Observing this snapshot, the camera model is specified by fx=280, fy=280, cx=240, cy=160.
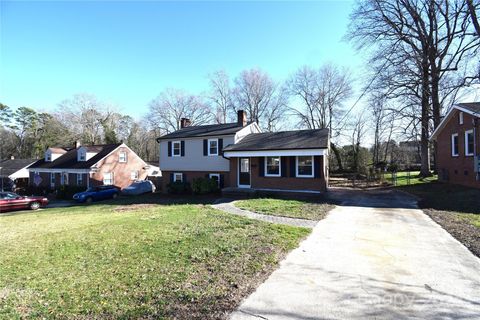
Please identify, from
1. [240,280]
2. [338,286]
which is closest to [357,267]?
[338,286]

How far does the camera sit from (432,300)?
13.5 ft

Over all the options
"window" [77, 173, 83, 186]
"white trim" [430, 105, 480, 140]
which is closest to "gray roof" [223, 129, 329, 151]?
"white trim" [430, 105, 480, 140]

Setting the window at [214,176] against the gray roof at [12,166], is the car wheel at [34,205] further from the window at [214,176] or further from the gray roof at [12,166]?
the gray roof at [12,166]

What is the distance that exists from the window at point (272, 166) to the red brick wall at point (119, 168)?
2022 cm

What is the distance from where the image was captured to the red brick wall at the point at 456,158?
708 inches

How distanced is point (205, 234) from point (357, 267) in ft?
13.0

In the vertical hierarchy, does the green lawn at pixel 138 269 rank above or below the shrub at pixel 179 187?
below

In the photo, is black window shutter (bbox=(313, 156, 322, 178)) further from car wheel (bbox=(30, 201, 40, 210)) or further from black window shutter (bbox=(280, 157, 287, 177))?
car wheel (bbox=(30, 201, 40, 210))

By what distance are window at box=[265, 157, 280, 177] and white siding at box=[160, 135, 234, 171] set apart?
3625 millimetres

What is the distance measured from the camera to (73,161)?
3303cm

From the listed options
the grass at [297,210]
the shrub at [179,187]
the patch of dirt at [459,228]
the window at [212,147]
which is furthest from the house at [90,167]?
the patch of dirt at [459,228]

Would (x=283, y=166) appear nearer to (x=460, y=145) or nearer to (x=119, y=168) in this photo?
(x=460, y=145)

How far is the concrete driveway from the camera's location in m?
3.81

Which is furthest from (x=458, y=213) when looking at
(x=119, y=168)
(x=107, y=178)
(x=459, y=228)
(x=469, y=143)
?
(x=119, y=168)
